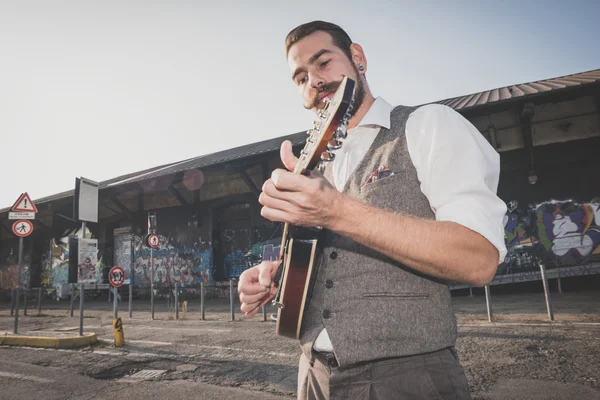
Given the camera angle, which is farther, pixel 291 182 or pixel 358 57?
pixel 358 57

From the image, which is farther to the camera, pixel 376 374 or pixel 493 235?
pixel 376 374

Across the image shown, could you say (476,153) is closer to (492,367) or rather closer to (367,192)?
(367,192)

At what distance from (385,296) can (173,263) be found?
1631 centimetres

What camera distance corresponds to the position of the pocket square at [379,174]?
1.24 meters

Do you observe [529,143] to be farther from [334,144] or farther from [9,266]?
[9,266]

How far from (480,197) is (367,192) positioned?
375mm

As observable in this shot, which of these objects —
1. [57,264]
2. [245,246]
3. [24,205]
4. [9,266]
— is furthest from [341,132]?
[9,266]

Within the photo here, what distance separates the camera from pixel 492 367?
372 cm

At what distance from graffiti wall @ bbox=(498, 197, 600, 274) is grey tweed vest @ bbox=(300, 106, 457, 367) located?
1115 centimetres

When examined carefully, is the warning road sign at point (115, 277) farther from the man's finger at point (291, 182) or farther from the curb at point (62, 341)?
the man's finger at point (291, 182)

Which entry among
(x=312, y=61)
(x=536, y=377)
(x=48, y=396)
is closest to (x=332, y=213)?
(x=312, y=61)

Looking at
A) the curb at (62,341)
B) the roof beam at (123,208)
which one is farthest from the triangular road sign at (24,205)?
the roof beam at (123,208)

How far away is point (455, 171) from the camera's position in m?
1.06

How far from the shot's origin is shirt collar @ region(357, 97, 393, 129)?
1354mm
